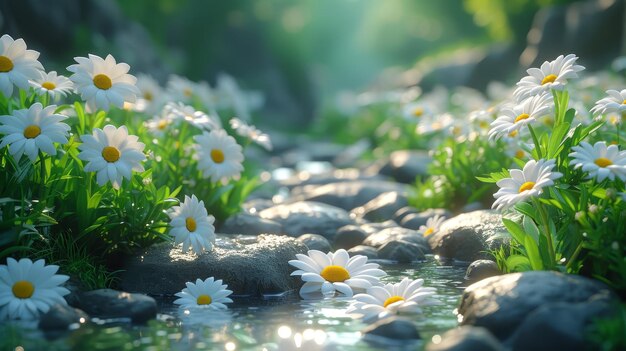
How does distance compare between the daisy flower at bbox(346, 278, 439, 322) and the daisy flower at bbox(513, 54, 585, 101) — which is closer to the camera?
the daisy flower at bbox(346, 278, 439, 322)

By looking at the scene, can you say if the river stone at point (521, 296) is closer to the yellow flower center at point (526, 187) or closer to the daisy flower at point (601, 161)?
the yellow flower center at point (526, 187)

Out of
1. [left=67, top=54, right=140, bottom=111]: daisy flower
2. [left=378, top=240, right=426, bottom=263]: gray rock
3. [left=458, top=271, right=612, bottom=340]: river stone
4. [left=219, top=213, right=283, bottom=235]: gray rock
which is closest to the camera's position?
[left=458, top=271, right=612, bottom=340]: river stone

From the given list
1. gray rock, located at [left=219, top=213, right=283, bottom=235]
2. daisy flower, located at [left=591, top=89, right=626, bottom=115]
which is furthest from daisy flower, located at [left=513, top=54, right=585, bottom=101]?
gray rock, located at [left=219, top=213, right=283, bottom=235]

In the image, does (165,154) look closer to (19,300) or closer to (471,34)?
(19,300)

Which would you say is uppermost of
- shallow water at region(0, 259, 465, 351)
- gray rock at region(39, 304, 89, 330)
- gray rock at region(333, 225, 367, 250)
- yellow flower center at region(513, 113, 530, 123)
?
yellow flower center at region(513, 113, 530, 123)

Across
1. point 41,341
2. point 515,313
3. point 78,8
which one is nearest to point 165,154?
point 41,341

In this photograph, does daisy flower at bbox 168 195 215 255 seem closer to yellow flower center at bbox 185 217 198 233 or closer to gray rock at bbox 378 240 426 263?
yellow flower center at bbox 185 217 198 233

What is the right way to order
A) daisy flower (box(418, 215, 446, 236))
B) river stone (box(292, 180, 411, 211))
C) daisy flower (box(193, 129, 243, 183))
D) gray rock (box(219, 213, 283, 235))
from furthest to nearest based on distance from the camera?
1. river stone (box(292, 180, 411, 211))
2. daisy flower (box(418, 215, 446, 236))
3. gray rock (box(219, 213, 283, 235))
4. daisy flower (box(193, 129, 243, 183))
